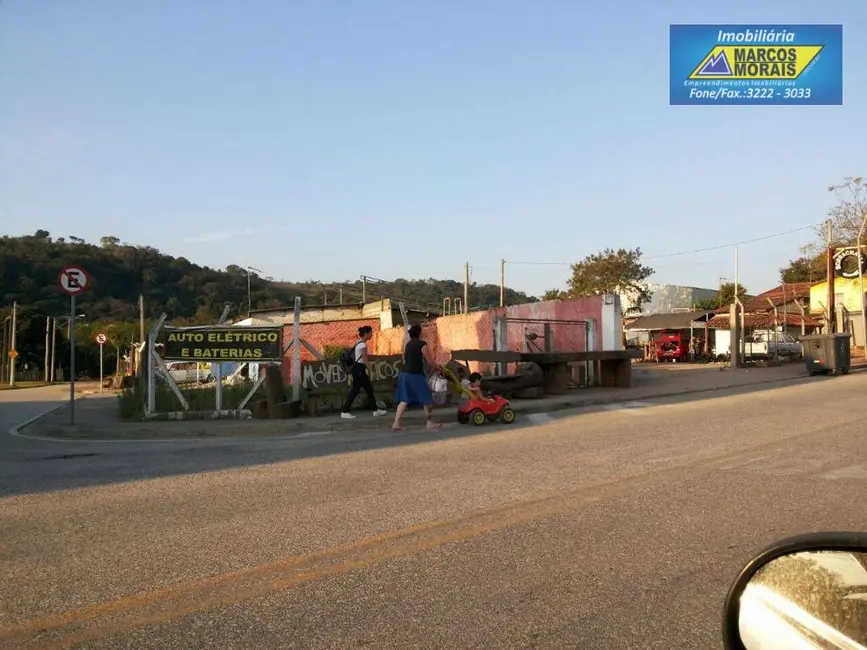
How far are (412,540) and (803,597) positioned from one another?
359 centimetres

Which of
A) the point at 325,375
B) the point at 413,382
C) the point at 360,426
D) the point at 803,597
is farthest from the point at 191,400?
the point at 803,597

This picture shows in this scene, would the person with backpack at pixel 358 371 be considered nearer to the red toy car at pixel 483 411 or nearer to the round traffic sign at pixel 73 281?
the red toy car at pixel 483 411

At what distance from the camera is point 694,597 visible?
4.24m

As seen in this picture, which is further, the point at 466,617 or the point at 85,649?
the point at 466,617

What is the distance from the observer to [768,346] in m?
30.0

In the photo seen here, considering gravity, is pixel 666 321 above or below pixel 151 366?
above

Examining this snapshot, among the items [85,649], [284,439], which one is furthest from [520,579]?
[284,439]

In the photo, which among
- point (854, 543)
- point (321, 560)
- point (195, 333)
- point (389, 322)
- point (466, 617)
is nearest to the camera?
point (854, 543)

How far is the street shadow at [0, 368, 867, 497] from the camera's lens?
27.0ft

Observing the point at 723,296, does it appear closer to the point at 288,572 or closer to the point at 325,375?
the point at 325,375

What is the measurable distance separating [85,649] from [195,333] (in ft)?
35.7

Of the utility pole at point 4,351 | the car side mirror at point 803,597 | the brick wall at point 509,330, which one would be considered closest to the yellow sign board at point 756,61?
the brick wall at point 509,330

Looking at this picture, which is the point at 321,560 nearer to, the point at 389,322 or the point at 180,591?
the point at 180,591

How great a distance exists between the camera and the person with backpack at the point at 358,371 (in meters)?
13.1
